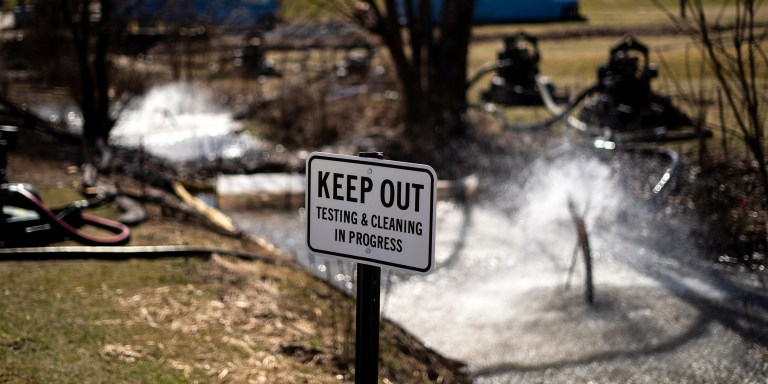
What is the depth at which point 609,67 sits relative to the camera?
46.4ft

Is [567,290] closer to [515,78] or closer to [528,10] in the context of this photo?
[515,78]

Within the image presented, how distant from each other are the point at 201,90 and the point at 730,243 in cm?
1397

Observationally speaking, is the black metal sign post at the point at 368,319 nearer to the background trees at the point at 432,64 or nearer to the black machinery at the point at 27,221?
the black machinery at the point at 27,221

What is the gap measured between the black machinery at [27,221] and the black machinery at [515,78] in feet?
39.6

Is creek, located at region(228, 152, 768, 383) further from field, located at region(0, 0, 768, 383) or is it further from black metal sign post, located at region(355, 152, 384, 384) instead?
black metal sign post, located at region(355, 152, 384, 384)

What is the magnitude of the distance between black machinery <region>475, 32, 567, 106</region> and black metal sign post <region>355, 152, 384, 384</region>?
51.5ft

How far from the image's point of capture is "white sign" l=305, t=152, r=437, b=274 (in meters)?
3.16

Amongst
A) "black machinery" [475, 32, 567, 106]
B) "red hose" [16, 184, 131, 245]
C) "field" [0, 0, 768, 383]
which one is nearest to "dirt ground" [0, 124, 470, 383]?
"field" [0, 0, 768, 383]

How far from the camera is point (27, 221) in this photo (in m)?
7.42

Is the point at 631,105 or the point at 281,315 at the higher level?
the point at 631,105

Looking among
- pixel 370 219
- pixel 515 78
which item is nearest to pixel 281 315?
pixel 370 219

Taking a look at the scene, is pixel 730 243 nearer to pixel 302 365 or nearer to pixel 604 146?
pixel 604 146

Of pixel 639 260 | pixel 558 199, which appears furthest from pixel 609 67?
pixel 639 260

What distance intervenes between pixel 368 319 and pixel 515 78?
16810 mm
